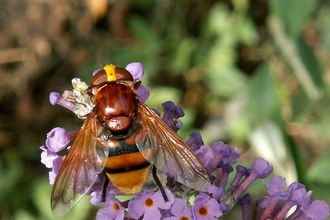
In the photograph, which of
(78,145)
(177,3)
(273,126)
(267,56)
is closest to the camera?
(78,145)

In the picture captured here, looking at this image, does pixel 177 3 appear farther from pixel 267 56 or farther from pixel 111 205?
pixel 111 205

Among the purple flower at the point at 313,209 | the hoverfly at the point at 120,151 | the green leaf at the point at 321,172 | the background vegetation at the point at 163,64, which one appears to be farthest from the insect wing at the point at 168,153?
the background vegetation at the point at 163,64

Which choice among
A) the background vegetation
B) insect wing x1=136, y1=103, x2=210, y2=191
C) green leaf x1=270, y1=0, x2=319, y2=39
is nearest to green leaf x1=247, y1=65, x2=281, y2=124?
the background vegetation

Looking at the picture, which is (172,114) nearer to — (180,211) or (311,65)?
(180,211)

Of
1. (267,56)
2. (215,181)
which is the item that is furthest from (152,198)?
(267,56)

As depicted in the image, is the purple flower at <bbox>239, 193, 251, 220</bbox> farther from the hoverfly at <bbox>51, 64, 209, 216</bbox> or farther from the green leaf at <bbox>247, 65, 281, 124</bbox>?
the green leaf at <bbox>247, 65, 281, 124</bbox>

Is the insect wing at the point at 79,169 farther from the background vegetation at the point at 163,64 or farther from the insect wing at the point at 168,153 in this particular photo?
the background vegetation at the point at 163,64
